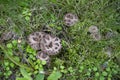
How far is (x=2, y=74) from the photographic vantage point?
299cm

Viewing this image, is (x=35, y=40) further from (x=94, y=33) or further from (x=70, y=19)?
(x=94, y=33)

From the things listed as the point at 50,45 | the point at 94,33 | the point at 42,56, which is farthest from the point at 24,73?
the point at 94,33

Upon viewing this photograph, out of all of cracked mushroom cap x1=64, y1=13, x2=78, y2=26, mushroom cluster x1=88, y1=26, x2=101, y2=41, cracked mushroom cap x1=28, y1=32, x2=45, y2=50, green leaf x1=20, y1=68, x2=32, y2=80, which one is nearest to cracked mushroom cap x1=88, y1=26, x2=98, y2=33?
mushroom cluster x1=88, y1=26, x2=101, y2=41

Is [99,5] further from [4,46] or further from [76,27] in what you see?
[4,46]

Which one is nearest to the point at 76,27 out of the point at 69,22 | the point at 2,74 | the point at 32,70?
the point at 69,22

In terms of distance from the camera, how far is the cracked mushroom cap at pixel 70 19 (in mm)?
3160

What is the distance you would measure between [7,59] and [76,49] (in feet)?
2.30

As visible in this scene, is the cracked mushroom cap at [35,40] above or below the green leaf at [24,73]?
above

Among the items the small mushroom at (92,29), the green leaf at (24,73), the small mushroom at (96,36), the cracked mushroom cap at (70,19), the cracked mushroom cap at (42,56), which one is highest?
the cracked mushroom cap at (70,19)

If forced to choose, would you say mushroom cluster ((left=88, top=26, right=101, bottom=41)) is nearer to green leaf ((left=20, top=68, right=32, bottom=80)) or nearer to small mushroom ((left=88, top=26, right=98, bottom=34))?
small mushroom ((left=88, top=26, right=98, bottom=34))

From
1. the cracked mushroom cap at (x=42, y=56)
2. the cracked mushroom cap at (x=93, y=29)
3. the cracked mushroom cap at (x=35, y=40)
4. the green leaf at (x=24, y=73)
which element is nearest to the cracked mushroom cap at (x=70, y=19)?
the cracked mushroom cap at (x=93, y=29)

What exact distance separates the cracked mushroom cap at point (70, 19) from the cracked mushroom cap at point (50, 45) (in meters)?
0.23

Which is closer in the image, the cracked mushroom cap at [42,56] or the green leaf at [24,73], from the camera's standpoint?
the green leaf at [24,73]

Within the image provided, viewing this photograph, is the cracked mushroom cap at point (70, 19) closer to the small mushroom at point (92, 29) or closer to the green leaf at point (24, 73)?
the small mushroom at point (92, 29)
